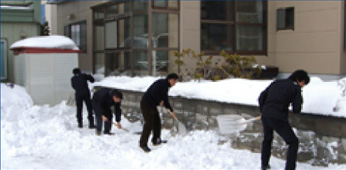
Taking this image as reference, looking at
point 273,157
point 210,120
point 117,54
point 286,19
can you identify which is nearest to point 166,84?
point 210,120

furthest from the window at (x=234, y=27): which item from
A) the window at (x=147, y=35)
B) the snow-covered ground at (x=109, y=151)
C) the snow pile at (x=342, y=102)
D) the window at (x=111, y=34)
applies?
the snow pile at (x=342, y=102)

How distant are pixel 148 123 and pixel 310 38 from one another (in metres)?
7.41

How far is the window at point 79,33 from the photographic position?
18.2 meters

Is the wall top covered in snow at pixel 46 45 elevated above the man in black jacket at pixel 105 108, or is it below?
above

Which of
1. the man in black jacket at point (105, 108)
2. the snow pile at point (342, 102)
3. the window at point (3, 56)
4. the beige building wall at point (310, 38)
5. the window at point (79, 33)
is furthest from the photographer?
the window at point (79, 33)

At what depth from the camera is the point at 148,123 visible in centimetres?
837

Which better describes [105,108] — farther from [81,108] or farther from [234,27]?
[234,27]

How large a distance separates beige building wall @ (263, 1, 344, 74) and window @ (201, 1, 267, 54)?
374 mm

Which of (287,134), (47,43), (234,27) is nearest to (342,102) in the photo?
(287,134)

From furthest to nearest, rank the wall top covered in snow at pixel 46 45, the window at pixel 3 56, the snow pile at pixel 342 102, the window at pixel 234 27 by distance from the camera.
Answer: the window at pixel 3 56 → the wall top covered in snow at pixel 46 45 → the window at pixel 234 27 → the snow pile at pixel 342 102

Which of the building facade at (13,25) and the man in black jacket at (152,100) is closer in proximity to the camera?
the man in black jacket at (152,100)

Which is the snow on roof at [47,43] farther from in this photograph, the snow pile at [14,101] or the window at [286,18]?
the window at [286,18]

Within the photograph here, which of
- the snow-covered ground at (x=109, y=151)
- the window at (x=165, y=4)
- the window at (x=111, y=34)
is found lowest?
the snow-covered ground at (x=109, y=151)

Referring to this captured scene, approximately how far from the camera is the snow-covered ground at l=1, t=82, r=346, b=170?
7.06 m
